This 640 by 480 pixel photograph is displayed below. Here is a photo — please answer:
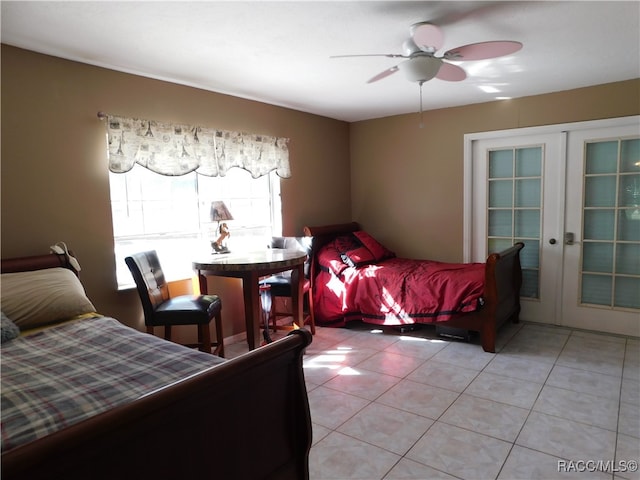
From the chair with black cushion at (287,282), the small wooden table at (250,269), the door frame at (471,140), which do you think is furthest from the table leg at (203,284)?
the door frame at (471,140)

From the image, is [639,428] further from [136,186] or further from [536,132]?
[136,186]

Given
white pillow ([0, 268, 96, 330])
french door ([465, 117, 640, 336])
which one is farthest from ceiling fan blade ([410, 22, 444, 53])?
white pillow ([0, 268, 96, 330])

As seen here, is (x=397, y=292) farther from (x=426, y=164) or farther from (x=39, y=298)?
(x=39, y=298)

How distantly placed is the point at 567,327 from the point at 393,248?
6.47 ft

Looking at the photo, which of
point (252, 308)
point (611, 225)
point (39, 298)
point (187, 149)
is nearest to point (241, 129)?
point (187, 149)

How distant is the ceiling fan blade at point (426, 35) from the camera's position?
2223 millimetres

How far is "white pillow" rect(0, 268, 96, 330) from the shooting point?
2123mm

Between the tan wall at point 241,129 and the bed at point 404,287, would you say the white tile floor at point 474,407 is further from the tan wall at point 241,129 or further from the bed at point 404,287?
the tan wall at point 241,129

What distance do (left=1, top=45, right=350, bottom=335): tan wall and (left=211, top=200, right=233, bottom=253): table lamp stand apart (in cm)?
48

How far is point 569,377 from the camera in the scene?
2.95 meters

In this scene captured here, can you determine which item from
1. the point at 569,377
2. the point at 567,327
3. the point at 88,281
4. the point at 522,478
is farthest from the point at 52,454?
the point at 567,327

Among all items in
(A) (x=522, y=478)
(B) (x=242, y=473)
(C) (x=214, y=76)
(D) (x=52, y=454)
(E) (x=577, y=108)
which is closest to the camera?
(D) (x=52, y=454)

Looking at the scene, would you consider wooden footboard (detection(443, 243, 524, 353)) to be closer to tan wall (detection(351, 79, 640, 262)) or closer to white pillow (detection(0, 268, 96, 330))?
tan wall (detection(351, 79, 640, 262))

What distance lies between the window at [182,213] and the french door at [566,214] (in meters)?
2.22
